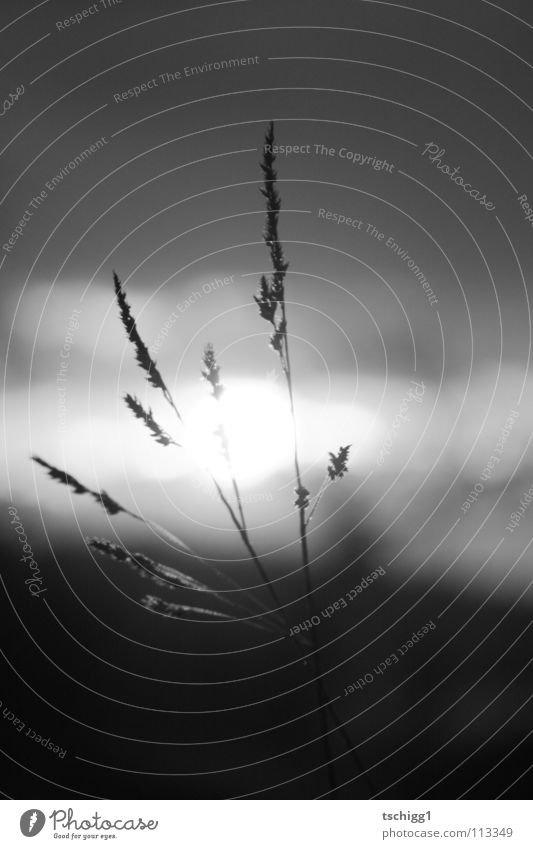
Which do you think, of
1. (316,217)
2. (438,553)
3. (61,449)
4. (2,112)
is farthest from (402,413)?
(2,112)

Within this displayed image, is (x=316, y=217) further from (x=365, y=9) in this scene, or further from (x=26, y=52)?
(x=26, y=52)

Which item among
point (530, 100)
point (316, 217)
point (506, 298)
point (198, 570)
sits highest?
point (530, 100)

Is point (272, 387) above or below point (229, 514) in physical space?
above
